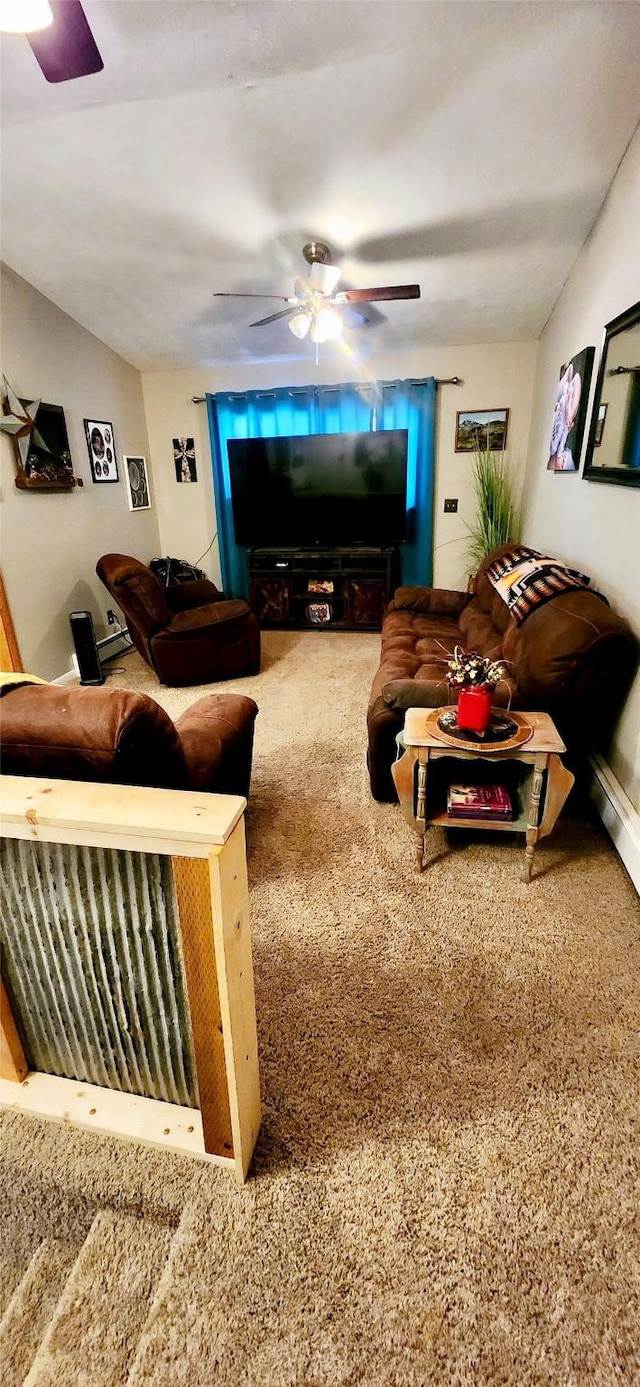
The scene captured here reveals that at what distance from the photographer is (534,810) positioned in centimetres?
186

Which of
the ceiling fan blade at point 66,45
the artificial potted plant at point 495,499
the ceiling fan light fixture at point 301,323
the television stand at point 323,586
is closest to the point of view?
the ceiling fan blade at point 66,45

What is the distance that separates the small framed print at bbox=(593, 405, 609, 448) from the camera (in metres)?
2.56

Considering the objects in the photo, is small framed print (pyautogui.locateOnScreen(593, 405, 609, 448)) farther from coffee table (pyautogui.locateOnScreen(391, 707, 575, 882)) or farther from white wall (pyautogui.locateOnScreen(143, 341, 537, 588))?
white wall (pyautogui.locateOnScreen(143, 341, 537, 588))

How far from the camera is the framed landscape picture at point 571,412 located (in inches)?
116

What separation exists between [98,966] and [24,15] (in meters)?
2.11

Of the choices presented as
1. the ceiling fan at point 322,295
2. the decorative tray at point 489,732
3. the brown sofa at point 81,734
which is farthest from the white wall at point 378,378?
the brown sofa at point 81,734

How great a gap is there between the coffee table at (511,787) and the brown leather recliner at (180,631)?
209 cm

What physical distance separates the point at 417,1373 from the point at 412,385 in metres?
5.33

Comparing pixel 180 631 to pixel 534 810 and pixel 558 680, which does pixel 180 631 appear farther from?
pixel 534 810

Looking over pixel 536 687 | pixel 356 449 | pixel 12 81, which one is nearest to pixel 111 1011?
pixel 536 687

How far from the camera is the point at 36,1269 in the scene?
1037mm

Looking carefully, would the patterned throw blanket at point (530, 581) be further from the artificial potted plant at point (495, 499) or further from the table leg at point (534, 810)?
the artificial potted plant at point (495, 499)

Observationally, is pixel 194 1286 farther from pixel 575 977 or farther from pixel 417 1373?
pixel 575 977

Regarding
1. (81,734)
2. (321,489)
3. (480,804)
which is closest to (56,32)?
(81,734)
